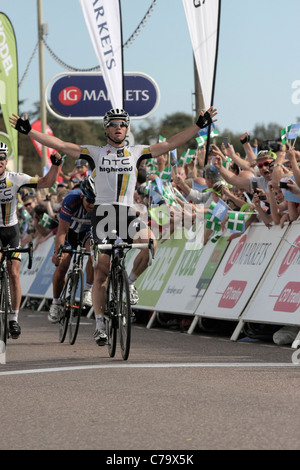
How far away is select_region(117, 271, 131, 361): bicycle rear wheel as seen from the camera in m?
9.77

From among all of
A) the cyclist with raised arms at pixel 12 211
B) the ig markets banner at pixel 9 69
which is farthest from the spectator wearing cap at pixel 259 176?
the ig markets banner at pixel 9 69

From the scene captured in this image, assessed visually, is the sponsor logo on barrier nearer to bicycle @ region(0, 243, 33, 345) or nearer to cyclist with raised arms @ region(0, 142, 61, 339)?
cyclist with raised arms @ region(0, 142, 61, 339)

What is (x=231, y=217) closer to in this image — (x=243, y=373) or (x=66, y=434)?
(x=243, y=373)

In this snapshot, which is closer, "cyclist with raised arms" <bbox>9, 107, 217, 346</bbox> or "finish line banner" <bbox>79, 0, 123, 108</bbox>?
"cyclist with raised arms" <bbox>9, 107, 217, 346</bbox>

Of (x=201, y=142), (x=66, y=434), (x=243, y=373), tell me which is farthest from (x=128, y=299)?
(x=201, y=142)

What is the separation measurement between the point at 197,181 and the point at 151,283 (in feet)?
5.95

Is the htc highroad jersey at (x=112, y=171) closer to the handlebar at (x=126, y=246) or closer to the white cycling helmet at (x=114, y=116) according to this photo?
the white cycling helmet at (x=114, y=116)

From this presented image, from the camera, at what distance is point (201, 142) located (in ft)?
57.1

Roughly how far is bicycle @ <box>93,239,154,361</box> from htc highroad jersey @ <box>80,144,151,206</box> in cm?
52

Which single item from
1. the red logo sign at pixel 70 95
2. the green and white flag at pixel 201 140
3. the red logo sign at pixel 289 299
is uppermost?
the red logo sign at pixel 70 95

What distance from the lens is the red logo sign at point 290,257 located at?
12.1 m

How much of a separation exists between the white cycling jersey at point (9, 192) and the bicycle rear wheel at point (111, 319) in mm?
1868

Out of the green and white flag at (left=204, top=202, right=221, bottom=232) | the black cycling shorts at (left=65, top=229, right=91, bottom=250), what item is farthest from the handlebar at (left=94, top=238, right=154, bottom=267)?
the green and white flag at (left=204, top=202, right=221, bottom=232)

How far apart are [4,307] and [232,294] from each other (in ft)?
10.7
